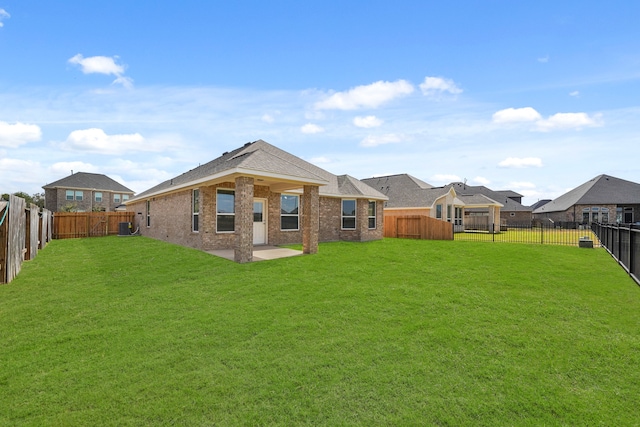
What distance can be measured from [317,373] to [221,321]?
2.43 m

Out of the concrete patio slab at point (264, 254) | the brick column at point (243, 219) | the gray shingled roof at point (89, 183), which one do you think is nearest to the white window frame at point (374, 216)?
the concrete patio slab at point (264, 254)

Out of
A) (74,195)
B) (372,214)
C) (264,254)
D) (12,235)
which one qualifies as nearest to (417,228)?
(372,214)

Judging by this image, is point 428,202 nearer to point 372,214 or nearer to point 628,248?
point 372,214

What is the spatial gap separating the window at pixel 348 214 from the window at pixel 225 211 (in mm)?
7275

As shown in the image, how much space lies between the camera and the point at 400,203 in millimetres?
26078

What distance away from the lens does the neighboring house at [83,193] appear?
39.6 metres

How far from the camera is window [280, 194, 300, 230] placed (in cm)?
1577

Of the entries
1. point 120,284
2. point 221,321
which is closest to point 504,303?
point 221,321

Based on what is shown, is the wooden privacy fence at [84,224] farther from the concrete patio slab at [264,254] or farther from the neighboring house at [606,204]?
the neighboring house at [606,204]

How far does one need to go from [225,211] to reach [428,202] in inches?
679

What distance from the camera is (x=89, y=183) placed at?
137 feet

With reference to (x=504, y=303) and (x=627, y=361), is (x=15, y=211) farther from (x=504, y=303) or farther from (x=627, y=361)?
(x=627, y=361)

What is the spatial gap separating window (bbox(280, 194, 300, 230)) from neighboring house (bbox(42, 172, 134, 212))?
3540cm

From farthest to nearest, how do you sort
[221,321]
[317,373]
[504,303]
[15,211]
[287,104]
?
[287,104], [15,211], [504,303], [221,321], [317,373]
